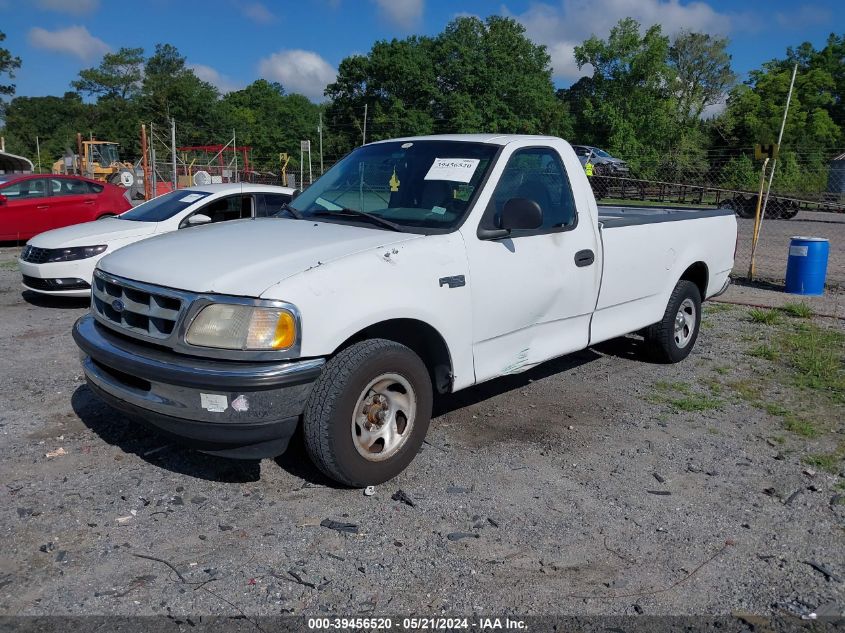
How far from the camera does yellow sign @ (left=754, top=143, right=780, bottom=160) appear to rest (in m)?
10.6

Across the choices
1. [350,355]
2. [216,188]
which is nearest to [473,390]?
[350,355]

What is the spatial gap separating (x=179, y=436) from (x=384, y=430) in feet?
3.45

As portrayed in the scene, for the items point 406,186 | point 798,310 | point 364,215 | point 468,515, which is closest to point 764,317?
point 798,310

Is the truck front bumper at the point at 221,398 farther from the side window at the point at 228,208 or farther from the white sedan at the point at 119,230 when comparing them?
the side window at the point at 228,208

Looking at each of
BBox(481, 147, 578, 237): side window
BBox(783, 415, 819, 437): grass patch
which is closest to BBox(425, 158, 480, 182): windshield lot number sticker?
BBox(481, 147, 578, 237): side window

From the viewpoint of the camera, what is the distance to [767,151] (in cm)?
1079

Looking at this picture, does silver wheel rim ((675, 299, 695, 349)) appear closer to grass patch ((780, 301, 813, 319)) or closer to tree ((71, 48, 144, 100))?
grass patch ((780, 301, 813, 319))

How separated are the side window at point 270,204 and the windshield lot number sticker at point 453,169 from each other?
5.00m

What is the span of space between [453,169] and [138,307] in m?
2.08

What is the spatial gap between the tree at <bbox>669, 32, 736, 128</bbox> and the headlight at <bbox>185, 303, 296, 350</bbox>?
2696 inches

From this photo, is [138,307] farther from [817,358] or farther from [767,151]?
[767,151]

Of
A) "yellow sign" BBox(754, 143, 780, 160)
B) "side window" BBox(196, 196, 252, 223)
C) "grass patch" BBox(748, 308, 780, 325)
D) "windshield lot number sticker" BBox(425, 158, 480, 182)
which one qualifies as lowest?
"grass patch" BBox(748, 308, 780, 325)

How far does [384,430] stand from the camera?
3.94m

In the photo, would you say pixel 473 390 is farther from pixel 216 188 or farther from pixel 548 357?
pixel 216 188
